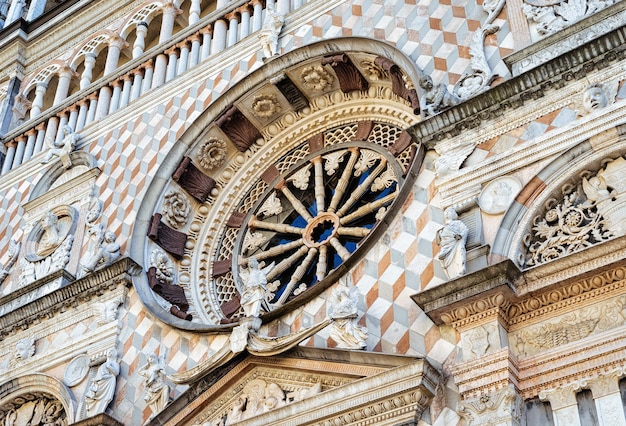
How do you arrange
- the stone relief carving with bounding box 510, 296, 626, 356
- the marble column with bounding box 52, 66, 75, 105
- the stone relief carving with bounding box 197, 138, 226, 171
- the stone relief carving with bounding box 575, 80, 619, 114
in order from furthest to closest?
the marble column with bounding box 52, 66, 75, 105
the stone relief carving with bounding box 197, 138, 226, 171
the stone relief carving with bounding box 575, 80, 619, 114
the stone relief carving with bounding box 510, 296, 626, 356

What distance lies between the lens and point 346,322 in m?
10.8

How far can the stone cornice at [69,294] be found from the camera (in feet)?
45.2

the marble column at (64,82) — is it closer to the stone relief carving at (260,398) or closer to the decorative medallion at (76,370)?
the decorative medallion at (76,370)

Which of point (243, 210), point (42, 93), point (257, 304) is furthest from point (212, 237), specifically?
point (42, 93)

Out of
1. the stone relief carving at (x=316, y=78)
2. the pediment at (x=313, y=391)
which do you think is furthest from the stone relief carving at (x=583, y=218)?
the stone relief carving at (x=316, y=78)

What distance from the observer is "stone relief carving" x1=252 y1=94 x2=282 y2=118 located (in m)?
14.9

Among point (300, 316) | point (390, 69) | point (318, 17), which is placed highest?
point (318, 17)

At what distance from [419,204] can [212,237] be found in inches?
162

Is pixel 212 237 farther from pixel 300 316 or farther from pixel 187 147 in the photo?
pixel 300 316

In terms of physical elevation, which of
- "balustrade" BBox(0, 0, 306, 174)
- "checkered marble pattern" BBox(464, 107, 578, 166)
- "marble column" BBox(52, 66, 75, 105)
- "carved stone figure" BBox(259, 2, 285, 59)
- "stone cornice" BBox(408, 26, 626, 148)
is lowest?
"checkered marble pattern" BBox(464, 107, 578, 166)

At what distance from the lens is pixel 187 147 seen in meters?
15.0

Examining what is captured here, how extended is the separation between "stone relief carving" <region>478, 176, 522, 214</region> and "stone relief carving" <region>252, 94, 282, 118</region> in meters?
4.79

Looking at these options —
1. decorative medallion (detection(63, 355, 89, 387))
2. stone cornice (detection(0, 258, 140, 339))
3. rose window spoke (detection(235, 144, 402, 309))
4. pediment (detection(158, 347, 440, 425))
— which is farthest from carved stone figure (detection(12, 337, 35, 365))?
pediment (detection(158, 347, 440, 425))

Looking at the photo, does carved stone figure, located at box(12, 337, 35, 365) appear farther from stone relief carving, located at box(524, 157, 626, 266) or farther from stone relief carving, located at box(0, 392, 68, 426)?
stone relief carving, located at box(524, 157, 626, 266)
